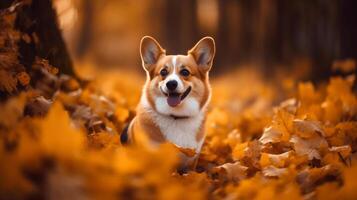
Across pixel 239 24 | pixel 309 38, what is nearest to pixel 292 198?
pixel 309 38

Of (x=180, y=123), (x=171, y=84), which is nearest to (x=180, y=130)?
(x=180, y=123)

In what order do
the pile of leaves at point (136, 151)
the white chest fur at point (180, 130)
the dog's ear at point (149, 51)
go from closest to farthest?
1. the pile of leaves at point (136, 151)
2. the white chest fur at point (180, 130)
3. the dog's ear at point (149, 51)

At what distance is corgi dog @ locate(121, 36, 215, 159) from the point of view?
4.61 m

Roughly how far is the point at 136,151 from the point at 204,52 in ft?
7.62

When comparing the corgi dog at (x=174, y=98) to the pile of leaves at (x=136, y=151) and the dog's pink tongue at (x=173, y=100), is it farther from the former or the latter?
the pile of leaves at (x=136, y=151)

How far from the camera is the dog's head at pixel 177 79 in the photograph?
469cm

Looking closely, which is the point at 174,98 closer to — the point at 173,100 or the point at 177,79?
the point at 173,100

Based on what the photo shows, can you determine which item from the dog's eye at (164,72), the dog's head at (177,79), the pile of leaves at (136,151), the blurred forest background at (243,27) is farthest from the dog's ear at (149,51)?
the blurred forest background at (243,27)

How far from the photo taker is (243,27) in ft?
53.3

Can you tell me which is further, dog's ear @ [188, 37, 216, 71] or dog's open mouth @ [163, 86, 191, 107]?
dog's ear @ [188, 37, 216, 71]

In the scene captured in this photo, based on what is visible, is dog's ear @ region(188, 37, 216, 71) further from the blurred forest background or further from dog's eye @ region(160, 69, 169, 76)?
the blurred forest background

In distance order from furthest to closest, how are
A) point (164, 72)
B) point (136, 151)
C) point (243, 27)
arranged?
point (243, 27)
point (164, 72)
point (136, 151)

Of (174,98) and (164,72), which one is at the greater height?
(164,72)

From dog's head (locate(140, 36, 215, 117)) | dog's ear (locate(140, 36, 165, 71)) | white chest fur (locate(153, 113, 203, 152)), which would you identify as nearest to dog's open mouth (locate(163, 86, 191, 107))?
dog's head (locate(140, 36, 215, 117))
